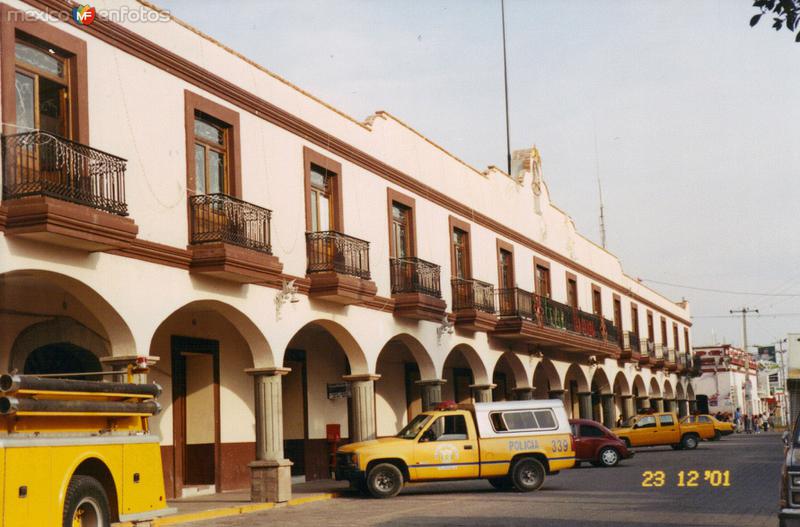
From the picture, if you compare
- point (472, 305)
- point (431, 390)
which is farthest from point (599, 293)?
point (431, 390)

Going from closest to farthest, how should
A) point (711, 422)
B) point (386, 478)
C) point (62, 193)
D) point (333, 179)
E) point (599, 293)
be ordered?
point (62, 193) → point (386, 478) → point (333, 179) → point (711, 422) → point (599, 293)

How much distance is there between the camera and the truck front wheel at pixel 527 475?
21047 millimetres

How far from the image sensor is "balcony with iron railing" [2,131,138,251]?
531 inches

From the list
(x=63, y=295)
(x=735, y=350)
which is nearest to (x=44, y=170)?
(x=63, y=295)

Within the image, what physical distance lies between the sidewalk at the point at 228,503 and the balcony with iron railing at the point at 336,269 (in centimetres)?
396

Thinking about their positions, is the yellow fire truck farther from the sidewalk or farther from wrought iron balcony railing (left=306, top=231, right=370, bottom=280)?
wrought iron balcony railing (left=306, top=231, right=370, bottom=280)

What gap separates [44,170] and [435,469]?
32.4 feet

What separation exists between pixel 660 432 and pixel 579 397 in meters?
3.27

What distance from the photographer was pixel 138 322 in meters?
16.1

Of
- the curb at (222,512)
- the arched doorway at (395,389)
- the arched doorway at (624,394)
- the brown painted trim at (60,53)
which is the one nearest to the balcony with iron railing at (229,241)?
the brown painted trim at (60,53)

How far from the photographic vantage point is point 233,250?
58.2 feet

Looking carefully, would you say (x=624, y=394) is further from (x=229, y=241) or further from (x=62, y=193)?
(x=62, y=193)

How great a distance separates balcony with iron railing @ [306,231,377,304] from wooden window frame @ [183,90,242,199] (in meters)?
2.64

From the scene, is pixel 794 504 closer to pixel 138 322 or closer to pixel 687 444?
pixel 138 322
